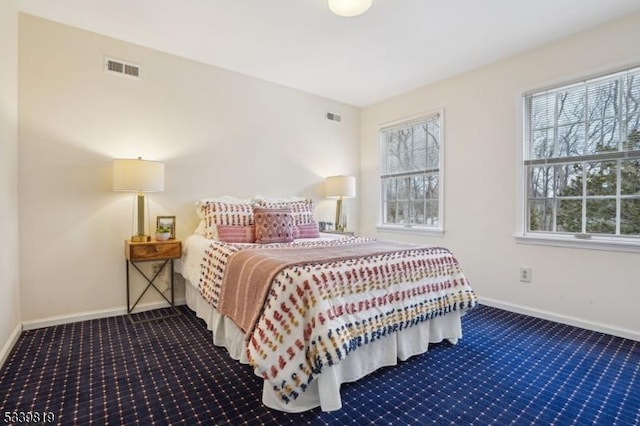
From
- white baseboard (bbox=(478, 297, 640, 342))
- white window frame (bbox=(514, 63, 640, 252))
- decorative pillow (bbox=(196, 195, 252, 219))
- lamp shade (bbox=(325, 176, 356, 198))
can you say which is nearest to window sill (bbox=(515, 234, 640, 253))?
white window frame (bbox=(514, 63, 640, 252))

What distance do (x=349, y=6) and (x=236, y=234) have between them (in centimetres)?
208

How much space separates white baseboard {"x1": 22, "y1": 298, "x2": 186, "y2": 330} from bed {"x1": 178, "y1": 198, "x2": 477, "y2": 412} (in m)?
0.56

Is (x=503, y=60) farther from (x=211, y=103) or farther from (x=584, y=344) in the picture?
(x=211, y=103)

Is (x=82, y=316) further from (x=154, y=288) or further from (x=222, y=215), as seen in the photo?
(x=222, y=215)

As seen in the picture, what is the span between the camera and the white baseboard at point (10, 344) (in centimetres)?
211

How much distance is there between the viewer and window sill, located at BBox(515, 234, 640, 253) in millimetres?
2576

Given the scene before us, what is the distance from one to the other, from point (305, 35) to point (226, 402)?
2.90 m

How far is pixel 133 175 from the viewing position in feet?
9.07

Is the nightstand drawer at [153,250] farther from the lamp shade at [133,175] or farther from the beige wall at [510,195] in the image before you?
the beige wall at [510,195]

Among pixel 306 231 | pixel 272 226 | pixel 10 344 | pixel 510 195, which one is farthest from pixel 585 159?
pixel 10 344

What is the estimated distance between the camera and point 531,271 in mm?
3139

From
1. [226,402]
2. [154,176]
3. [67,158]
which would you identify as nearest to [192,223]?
[154,176]

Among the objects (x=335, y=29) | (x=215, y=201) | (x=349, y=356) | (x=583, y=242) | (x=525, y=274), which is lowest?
(x=349, y=356)

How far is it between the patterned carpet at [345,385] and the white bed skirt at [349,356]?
0.18 feet
